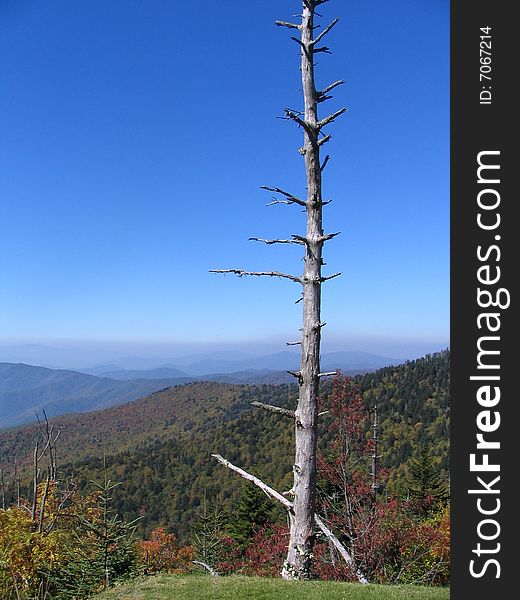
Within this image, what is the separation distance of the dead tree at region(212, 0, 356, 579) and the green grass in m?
0.28

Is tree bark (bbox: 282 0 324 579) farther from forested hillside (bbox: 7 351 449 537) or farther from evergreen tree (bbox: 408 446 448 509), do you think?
forested hillside (bbox: 7 351 449 537)

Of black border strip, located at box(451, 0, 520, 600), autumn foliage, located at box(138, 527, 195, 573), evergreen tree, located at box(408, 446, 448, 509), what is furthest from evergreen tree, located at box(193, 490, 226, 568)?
evergreen tree, located at box(408, 446, 448, 509)

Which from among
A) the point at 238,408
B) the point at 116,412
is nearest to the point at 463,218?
the point at 238,408

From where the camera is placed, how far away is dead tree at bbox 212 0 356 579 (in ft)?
18.4

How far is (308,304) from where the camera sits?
19.0ft

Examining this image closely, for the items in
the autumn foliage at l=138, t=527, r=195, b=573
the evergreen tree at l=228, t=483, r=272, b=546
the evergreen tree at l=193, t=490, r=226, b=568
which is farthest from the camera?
the evergreen tree at l=228, t=483, r=272, b=546

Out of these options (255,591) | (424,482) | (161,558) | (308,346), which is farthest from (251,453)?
(308,346)

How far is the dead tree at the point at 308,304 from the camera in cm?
562

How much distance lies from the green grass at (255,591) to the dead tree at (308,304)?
278mm

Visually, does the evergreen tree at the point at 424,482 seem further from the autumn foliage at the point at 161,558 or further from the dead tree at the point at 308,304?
the dead tree at the point at 308,304

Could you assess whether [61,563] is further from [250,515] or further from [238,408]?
[238,408]

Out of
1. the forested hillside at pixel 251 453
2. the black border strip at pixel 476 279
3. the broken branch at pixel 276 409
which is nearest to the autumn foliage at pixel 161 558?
the broken branch at pixel 276 409

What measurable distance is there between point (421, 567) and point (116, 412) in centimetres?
19681

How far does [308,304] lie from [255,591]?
12.2 ft
